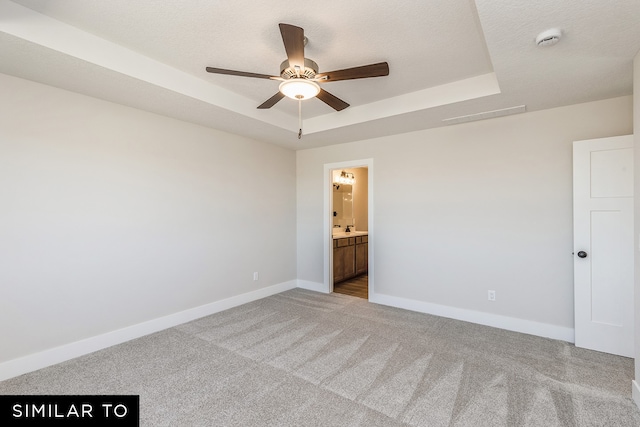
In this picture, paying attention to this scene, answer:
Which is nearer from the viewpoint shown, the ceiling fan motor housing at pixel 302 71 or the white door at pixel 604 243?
the ceiling fan motor housing at pixel 302 71

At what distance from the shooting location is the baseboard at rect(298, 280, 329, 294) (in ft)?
16.0

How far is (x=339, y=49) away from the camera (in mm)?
2379

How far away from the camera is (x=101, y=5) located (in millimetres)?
1888

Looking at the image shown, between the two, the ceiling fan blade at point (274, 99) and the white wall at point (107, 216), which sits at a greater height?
the ceiling fan blade at point (274, 99)

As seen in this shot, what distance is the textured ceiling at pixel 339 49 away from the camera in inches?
72.6

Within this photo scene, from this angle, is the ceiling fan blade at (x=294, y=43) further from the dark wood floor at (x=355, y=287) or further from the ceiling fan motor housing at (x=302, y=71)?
the dark wood floor at (x=355, y=287)

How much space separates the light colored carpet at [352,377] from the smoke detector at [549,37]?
2.41 meters

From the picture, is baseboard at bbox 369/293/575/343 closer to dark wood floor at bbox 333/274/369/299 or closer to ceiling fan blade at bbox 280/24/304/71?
dark wood floor at bbox 333/274/369/299

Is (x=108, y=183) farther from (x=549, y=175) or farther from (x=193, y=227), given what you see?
(x=549, y=175)

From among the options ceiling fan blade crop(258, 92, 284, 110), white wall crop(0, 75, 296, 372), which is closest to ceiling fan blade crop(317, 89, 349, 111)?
ceiling fan blade crop(258, 92, 284, 110)

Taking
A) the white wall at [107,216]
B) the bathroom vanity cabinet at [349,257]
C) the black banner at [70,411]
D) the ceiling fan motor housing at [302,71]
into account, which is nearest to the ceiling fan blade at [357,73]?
the ceiling fan motor housing at [302,71]

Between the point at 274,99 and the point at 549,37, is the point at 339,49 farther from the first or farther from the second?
the point at 549,37

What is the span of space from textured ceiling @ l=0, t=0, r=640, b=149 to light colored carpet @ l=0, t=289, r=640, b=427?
7.94 feet

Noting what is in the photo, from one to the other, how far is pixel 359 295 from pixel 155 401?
3.23 m
